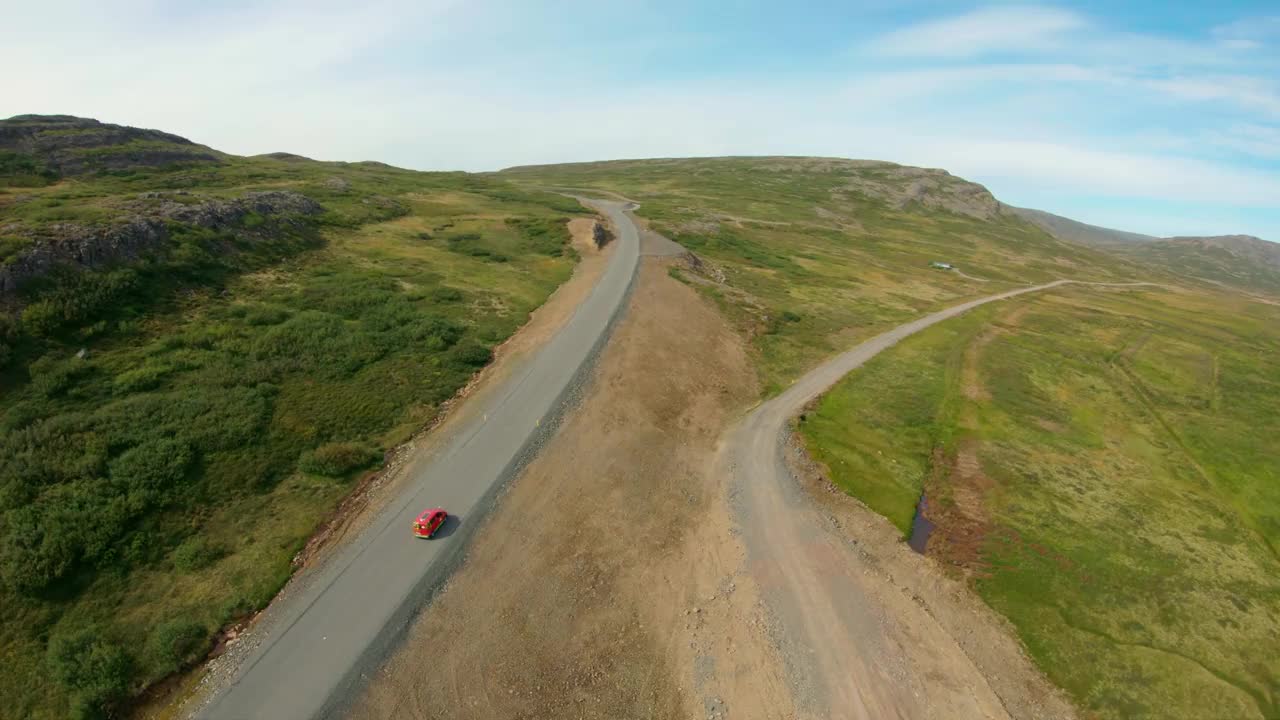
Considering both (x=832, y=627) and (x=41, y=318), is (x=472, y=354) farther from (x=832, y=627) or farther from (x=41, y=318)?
(x=832, y=627)

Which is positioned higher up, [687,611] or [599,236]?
[599,236]

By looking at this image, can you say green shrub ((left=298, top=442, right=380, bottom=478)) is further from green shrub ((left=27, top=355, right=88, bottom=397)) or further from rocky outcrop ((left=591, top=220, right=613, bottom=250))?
rocky outcrop ((left=591, top=220, right=613, bottom=250))

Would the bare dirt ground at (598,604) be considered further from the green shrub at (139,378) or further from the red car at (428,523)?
the green shrub at (139,378)

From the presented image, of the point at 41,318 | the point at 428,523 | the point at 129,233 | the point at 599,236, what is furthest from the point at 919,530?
the point at 129,233

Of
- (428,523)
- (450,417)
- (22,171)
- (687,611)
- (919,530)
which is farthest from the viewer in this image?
(22,171)

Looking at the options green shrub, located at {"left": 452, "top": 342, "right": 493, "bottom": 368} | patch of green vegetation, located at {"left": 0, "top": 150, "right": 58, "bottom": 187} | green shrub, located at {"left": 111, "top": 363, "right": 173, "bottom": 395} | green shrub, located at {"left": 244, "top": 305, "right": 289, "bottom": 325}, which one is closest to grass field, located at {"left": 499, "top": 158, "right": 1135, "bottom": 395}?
green shrub, located at {"left": 452, "top": 342, "right": 493, "bottom": 368}

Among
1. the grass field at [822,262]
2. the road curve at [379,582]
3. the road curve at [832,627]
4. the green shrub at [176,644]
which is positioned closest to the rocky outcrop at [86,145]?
the road curve at [379,582]

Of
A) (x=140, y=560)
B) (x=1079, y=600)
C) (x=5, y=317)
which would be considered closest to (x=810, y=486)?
(x=1079, y=600)

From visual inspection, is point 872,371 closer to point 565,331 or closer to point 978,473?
point 978,473
